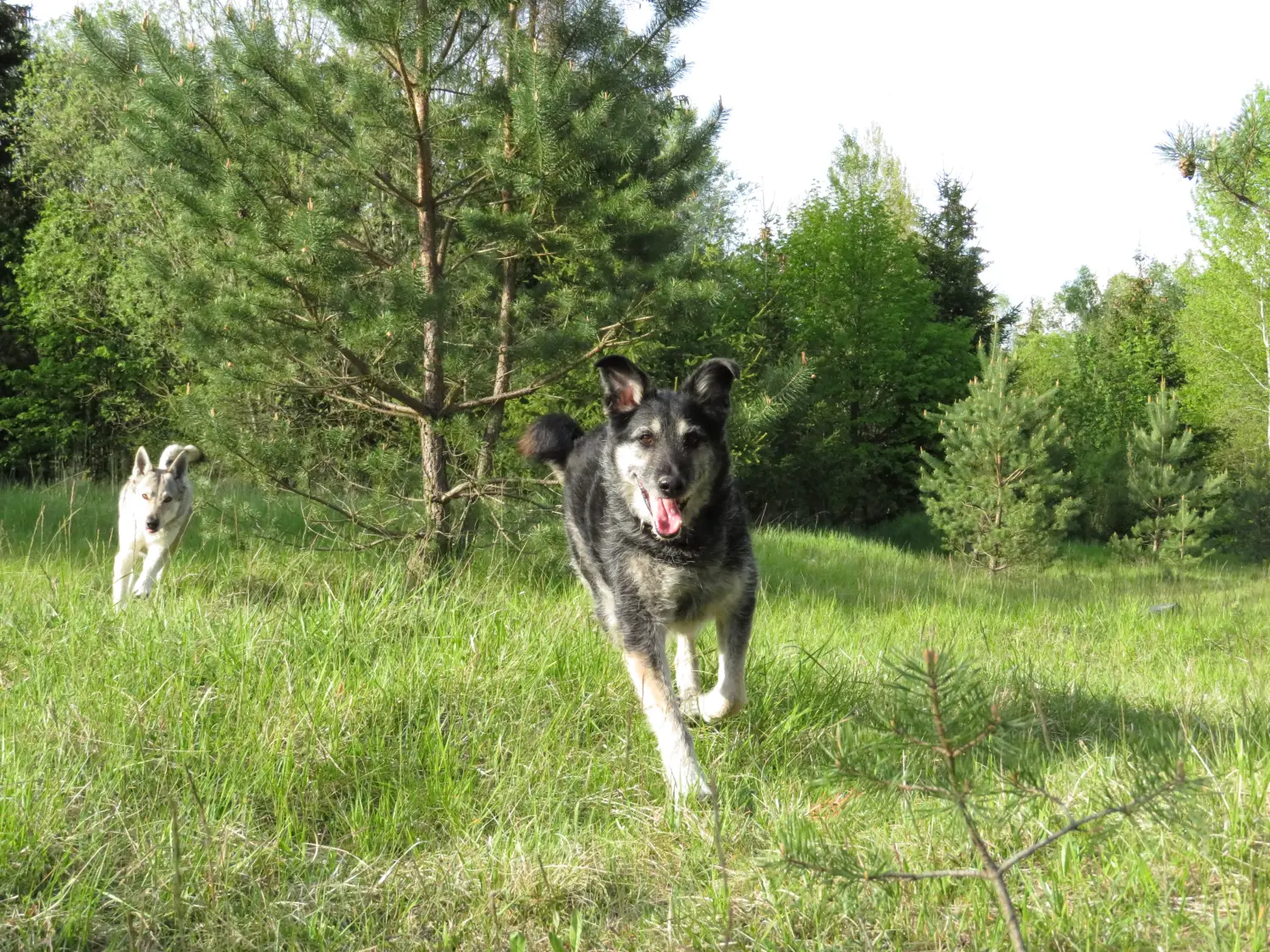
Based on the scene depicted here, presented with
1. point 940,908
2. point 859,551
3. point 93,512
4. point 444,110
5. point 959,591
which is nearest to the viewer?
point 940,908

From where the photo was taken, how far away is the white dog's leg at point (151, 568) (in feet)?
19.6

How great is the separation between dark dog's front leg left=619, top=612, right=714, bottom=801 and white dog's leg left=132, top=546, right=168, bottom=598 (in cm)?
353

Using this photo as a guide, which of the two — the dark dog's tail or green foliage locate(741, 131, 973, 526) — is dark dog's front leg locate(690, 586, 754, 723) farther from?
green foliage locate(741, 131, 973, 526)

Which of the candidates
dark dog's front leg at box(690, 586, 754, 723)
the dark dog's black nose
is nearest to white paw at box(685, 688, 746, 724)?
dark dog's front leg at box(690, 586, 754, 723)

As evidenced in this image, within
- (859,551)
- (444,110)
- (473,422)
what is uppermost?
(444,110)

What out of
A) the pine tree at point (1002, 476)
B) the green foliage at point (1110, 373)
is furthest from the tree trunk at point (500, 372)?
the green foliage at point (1110, 373)

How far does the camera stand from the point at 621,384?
4699mm

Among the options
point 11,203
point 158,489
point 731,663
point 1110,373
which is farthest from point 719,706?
point 1110,373

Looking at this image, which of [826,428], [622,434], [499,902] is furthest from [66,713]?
[826,428]

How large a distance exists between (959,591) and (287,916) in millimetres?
8335

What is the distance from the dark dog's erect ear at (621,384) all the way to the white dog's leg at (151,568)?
3264 millimetres

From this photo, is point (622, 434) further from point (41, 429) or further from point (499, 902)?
point (41, 429)

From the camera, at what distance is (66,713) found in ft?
10.5

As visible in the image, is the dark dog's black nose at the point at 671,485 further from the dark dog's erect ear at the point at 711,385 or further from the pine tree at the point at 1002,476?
the pine tree at the point at 1002,476
